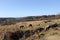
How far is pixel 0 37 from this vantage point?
19125mm

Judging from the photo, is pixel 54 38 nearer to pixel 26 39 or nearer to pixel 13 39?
pixel 26 39

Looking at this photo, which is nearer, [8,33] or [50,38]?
[50,38]

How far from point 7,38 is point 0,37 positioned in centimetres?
121

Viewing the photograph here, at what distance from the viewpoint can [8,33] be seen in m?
18.8

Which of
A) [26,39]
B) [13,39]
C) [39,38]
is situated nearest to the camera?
[39,38]

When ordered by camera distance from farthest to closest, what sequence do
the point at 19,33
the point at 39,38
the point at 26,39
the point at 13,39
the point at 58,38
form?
1. the point at 19,33
2. the point at 13,39
3. the point at 26,39
4. the point at 39,38
5. the point at 58,38

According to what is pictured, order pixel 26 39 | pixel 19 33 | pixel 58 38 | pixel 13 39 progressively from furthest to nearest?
pixel 19 33, pixel 13 39, pixel 26 39, pixel 58 38

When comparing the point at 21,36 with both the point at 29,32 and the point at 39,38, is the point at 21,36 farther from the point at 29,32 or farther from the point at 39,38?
the point at 39,38

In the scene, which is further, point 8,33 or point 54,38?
point 8,33

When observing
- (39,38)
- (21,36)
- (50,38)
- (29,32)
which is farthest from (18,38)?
(50,38)

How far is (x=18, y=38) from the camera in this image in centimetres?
1892

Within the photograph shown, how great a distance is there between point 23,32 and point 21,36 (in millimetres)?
856

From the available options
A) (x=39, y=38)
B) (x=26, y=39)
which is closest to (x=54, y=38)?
(x=39, y=38)

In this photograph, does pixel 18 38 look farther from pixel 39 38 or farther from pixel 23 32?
pixel 39 38
